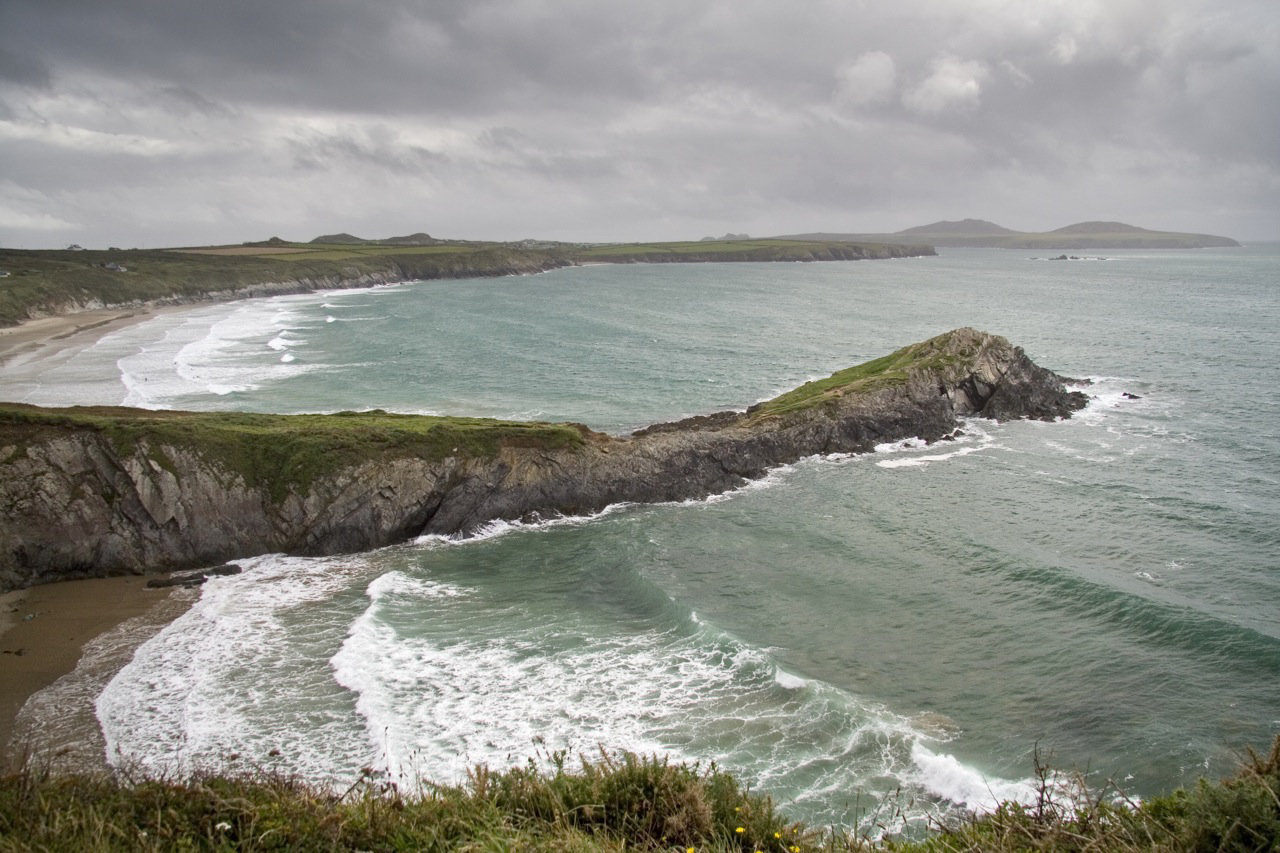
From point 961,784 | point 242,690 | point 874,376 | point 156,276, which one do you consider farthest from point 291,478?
point 156,276

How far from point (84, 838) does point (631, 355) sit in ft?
231

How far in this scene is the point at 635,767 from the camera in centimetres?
1301

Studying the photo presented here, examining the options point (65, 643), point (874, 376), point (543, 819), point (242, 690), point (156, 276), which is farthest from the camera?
point (156, 276)

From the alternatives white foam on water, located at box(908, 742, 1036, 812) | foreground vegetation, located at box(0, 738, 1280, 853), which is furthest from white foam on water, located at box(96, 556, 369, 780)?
white foam on water, located at box(908, 742, 1036, 812)

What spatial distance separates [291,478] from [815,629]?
22888 millimetres

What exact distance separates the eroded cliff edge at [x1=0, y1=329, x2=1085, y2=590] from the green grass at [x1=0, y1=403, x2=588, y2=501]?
77mm

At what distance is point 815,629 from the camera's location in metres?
26.0

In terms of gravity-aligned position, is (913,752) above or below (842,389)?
below

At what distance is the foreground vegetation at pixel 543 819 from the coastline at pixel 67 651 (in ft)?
25.8

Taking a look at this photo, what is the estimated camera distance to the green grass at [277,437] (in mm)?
33562

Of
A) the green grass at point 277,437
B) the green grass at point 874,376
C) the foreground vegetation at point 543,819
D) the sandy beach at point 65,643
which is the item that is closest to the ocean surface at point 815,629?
the sandy beach at point 65,643

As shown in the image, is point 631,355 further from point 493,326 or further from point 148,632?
point 148,632

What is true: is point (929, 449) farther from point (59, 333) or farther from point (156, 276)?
point (156, 276)

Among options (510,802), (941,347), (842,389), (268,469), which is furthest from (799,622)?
(941,347)
